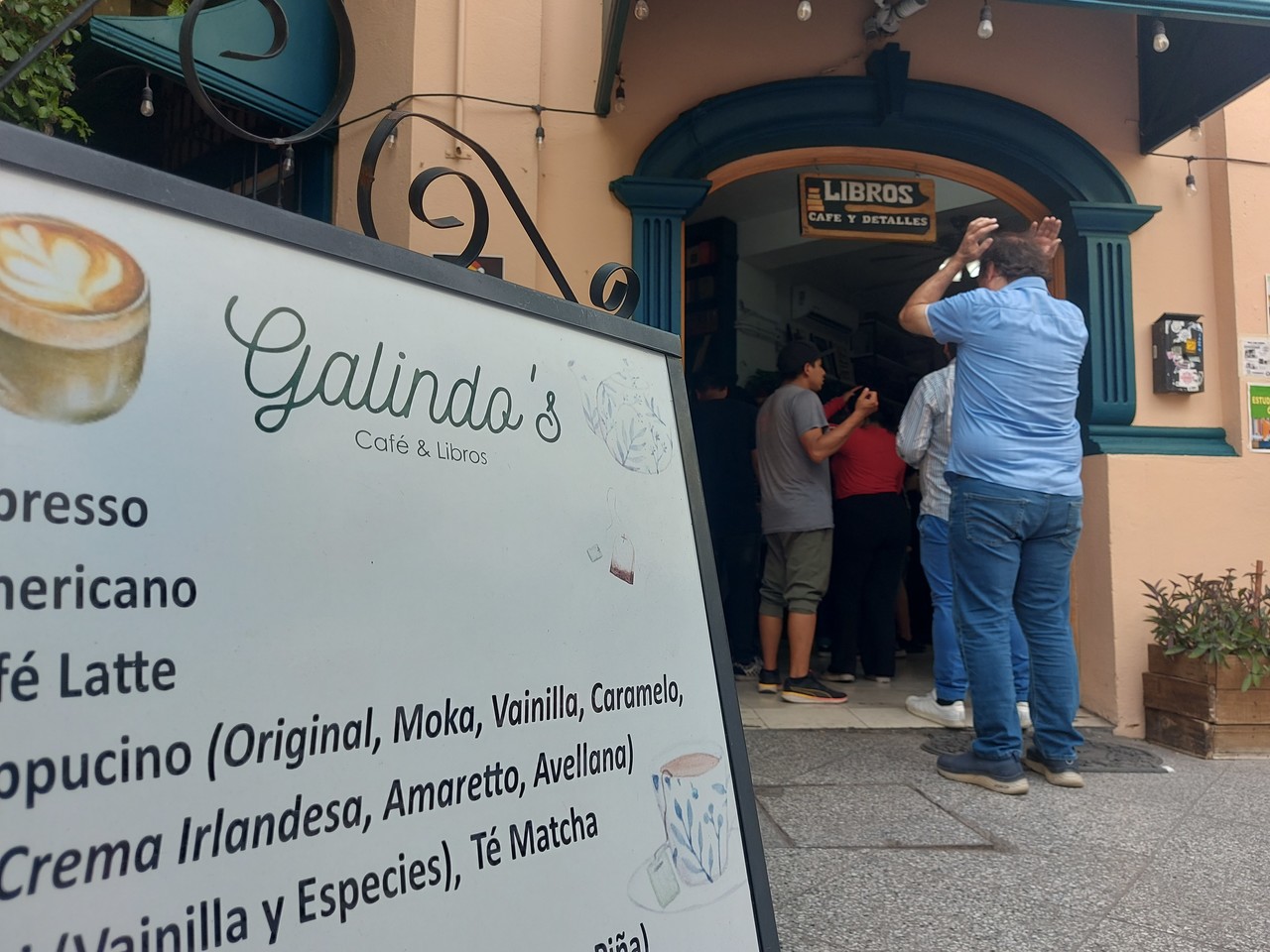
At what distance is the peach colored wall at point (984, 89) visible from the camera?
453cm

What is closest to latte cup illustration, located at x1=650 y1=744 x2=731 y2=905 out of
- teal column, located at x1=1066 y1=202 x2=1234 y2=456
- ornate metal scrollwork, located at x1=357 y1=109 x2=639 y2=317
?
ornate metal scrollwork, located at x1=357 y1=109 x2=639 y2=317

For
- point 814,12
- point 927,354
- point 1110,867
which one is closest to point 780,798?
point 1110,867

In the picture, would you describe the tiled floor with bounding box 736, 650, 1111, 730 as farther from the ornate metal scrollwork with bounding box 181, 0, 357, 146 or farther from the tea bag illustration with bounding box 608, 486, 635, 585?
the ornate metal scrollwork with bounding box 181, 0, 357, 146

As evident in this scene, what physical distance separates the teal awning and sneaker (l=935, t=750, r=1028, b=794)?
13.9 feet

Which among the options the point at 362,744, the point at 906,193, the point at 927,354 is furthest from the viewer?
the point at 927,354

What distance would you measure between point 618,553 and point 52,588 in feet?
2.68

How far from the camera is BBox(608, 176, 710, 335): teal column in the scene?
15.0 feet

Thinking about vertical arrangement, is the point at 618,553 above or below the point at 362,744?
above

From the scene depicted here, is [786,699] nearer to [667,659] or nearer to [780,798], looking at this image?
[780,798]

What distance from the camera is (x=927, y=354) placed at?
9.45 meters

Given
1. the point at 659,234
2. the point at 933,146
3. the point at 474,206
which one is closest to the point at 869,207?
the point at 933,146

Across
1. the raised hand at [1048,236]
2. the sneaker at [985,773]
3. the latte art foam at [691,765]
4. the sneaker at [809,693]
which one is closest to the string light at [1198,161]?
the raised hand at [1048,236]

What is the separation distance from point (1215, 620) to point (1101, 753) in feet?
2.62

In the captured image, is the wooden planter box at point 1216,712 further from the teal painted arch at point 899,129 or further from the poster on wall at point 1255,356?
the teal painted arch at point 899,129
